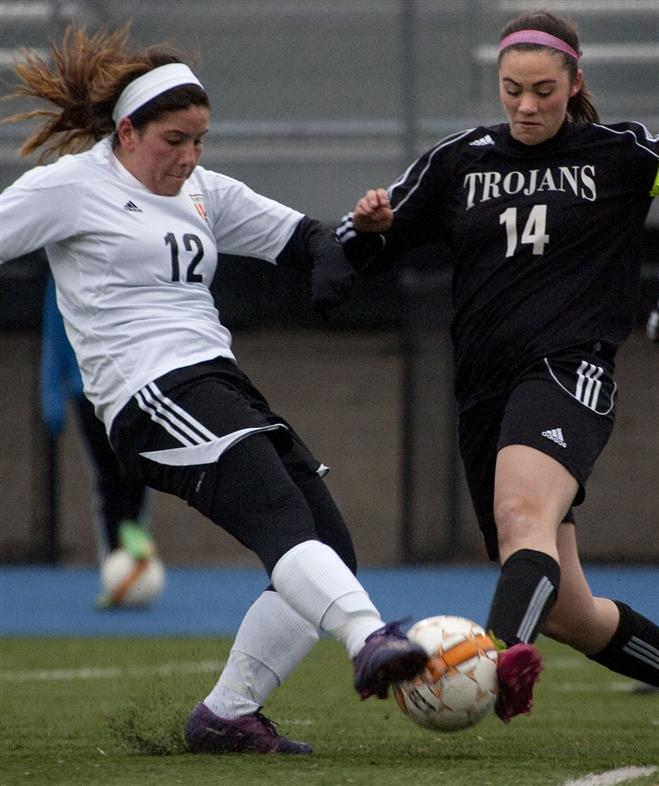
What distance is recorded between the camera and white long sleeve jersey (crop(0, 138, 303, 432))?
411cm

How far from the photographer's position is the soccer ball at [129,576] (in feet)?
31.0

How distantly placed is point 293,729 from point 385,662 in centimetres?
182

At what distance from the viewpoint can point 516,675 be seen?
3.70 metres

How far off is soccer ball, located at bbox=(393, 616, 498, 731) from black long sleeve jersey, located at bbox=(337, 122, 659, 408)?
0.91m

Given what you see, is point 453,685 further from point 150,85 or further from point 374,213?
point 150,85

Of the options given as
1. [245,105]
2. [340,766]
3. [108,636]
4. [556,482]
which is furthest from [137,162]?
[245,105]

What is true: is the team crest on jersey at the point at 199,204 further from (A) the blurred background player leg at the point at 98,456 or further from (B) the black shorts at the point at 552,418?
(A) the blurred background player leg at the point at 98,456

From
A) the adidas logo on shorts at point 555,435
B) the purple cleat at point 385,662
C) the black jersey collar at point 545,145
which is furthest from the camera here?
the black jersey collar at point 545,145

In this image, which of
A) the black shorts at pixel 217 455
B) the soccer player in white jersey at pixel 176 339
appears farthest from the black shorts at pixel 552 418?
the black shorts at pixel 217 455

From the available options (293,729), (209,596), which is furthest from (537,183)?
(209,596)

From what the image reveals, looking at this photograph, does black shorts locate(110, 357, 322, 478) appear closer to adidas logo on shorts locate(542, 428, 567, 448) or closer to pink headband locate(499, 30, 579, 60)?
adidas logo on shorts locate(542, 428, 567, 448)

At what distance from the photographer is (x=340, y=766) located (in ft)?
13.3

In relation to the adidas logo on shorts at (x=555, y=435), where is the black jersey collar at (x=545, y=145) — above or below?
above

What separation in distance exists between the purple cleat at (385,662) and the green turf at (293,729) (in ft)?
0.79
